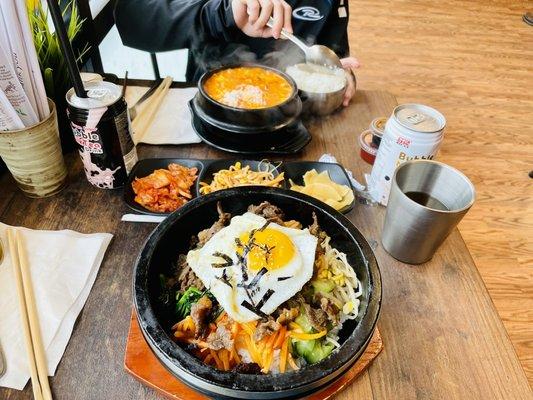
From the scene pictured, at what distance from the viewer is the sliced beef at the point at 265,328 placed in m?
1.01

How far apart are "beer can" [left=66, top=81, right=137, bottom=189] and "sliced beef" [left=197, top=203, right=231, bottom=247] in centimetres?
50

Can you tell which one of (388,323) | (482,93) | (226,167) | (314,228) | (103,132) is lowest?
(482,93)

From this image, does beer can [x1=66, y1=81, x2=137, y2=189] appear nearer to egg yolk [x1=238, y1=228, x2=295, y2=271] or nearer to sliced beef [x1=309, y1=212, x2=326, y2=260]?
egg yolk [x1=238, y1=228, x2=295, y2=271]

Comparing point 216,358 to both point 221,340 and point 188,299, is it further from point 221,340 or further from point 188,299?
point 188,299

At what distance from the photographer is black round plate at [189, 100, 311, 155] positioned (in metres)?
1.73

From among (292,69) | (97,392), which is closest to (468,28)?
(292,69)

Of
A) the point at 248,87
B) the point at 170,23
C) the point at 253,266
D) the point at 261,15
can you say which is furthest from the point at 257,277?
the point at 170,23

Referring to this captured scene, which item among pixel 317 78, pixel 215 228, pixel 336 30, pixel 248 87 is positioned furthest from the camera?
pixel 336 30

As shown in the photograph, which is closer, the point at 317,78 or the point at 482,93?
the point at 317,78

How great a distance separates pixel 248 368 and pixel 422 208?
0.69m

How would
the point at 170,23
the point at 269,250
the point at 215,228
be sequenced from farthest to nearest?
the point at 170,23 < the point at 215,228 < the point at 269,250

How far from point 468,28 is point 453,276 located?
6.21m

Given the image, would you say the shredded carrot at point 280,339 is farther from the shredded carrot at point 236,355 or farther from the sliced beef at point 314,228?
the sliced beef at point 314,228

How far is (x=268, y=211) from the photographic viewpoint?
125cm
